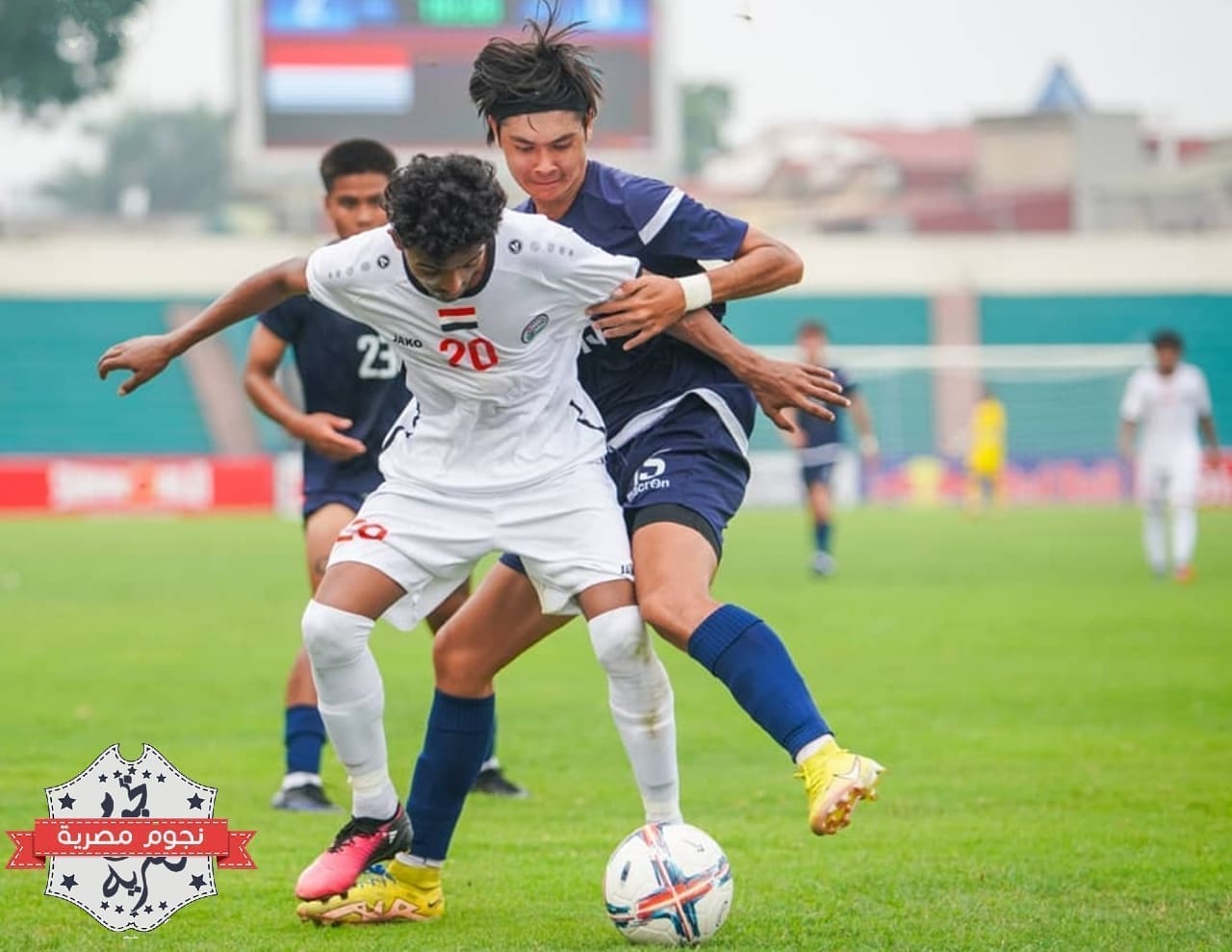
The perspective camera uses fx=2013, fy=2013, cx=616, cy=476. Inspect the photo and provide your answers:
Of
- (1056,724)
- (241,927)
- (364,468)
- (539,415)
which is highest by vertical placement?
(539,415)

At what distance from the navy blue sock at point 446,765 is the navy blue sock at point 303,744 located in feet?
6.65

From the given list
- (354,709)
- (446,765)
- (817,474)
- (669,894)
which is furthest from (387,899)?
(817,474)

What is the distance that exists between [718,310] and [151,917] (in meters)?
2.29

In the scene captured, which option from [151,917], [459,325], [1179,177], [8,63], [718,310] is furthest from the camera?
[1179,177]

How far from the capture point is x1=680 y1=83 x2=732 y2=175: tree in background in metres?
59.3

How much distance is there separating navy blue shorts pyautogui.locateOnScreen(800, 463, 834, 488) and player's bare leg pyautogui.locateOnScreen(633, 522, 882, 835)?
1415 cm

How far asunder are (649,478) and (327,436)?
2.26 meters

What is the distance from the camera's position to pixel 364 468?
7.88 meters

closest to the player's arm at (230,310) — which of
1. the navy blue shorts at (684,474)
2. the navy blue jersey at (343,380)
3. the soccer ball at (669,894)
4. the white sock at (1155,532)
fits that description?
the navy blue shorts at (684,474)

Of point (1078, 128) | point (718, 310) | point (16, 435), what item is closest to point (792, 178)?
point (1078, 128)

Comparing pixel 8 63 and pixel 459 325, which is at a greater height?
pixel 8 63

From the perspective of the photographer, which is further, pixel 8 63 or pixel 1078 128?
pixel 1078 128

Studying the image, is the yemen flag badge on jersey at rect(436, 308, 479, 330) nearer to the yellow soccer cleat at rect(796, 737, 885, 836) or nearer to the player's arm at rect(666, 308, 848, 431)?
the player's arm at rect(666, 308, 848, 431)

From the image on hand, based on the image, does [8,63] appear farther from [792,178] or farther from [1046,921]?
[792,178]
